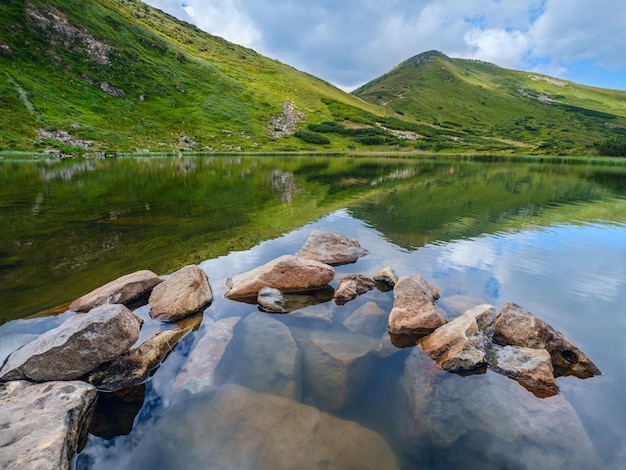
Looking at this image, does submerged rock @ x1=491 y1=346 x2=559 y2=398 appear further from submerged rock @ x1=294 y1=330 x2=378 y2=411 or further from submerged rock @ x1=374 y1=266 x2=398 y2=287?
submerged rock @ x1=374 y1=266 x2=398 y2=287

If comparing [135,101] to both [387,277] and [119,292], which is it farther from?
[387,277]

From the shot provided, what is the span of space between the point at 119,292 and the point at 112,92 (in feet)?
423

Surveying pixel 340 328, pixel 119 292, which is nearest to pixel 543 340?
pixel 340 328

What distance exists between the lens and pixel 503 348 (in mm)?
9367

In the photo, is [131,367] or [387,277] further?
[387,277]

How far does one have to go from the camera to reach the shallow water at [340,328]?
6.47 meters

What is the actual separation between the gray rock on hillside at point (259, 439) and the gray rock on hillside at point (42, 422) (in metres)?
1.30

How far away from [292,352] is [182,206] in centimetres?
2246

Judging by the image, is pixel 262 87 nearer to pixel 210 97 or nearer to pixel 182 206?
pixel 210 97

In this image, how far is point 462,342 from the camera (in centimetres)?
891

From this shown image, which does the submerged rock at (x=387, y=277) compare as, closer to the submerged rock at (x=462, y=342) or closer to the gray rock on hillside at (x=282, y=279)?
the gray rock on hillside at (x=282, y=279)

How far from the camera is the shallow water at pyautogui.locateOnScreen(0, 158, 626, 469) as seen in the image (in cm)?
647

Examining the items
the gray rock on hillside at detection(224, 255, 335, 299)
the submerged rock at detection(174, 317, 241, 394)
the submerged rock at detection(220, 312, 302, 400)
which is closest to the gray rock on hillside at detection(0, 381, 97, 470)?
the submerged rock at detection(174, 317, 241, 394)

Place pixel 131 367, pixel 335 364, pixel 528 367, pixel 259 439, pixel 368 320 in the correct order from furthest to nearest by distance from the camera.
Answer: pixel 368 320
pixel 335 364
pixel 528 367
pixel 131 367
pixel 259 439
